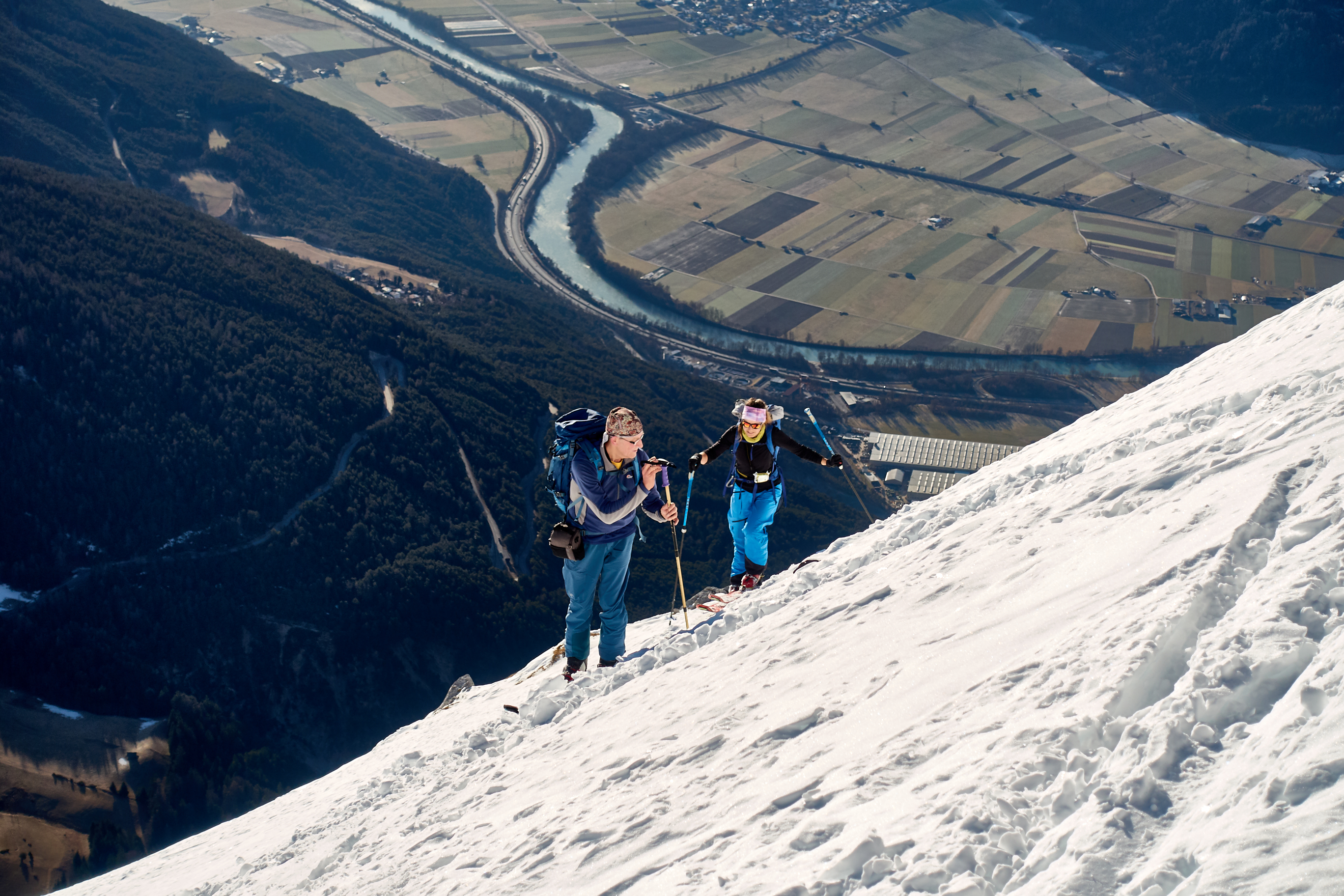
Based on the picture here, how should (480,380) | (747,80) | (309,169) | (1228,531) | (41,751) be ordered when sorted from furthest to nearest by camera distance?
(747,80)
(309,169)
(480,380)
(41,751)
(1228,531)

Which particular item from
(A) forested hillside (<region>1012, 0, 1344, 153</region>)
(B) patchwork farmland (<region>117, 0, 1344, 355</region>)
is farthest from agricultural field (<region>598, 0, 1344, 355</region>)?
(A) forested hillside (<region>1012, 0, 1344, 153</region>)

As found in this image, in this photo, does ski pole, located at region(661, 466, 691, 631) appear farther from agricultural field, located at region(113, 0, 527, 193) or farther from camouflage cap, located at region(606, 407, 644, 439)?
agricultural field, located at region(113, 0, 527, 193)

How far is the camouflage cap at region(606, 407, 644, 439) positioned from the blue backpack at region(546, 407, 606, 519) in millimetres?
206

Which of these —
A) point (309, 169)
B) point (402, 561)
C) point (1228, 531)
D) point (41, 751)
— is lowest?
point (41, 751)

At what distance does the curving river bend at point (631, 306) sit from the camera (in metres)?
107

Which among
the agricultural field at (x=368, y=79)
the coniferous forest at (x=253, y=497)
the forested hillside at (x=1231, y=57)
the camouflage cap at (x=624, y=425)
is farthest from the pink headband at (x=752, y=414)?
the forested hillside at (x=1231, y=57)

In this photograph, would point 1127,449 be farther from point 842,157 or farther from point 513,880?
point 842,157

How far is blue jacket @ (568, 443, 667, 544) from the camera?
1348 centimetres

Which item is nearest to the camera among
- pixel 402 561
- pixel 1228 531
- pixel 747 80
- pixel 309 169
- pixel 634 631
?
pixel 1228 531

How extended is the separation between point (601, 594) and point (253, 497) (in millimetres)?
50985

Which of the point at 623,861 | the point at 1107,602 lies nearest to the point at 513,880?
the point at 623,861

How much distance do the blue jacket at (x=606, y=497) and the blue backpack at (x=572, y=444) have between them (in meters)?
0.05

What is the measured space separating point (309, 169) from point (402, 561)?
98044 mm

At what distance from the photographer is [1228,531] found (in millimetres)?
9688
